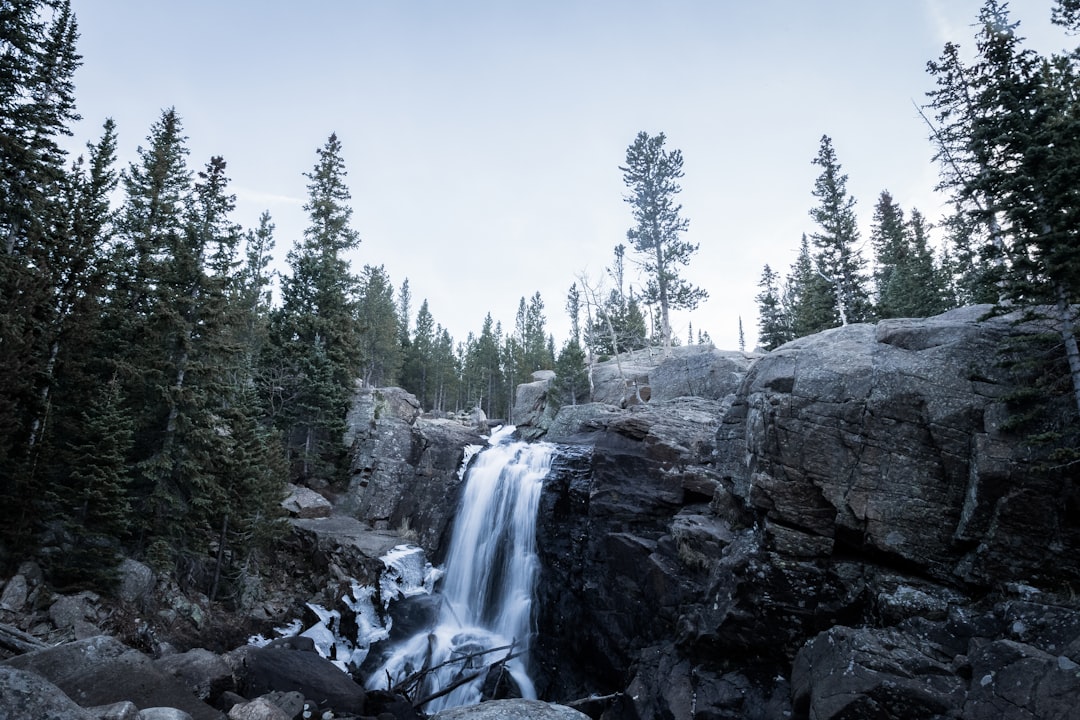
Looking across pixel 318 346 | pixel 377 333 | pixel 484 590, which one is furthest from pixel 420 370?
pixel 484 590

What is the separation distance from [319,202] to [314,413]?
14.8m

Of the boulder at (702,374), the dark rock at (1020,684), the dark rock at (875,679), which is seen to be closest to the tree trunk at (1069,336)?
the dark rock at (1020,684)

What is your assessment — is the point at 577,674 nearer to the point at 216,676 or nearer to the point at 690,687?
the point at 690,687

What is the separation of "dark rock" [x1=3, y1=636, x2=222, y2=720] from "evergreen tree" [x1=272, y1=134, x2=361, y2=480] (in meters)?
17.8

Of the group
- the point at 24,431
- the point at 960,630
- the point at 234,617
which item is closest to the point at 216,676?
the point at 234,617

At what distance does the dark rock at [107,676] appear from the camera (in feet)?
28.8

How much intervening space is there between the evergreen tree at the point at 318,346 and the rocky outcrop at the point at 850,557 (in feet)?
57.3

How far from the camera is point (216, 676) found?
1164 cm

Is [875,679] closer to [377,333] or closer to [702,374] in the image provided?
[702,374]

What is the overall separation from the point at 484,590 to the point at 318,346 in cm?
1657

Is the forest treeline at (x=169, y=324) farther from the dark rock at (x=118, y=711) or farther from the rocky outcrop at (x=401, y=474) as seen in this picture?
the dark rock at (x=118, y=711)

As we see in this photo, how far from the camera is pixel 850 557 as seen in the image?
40.5ft

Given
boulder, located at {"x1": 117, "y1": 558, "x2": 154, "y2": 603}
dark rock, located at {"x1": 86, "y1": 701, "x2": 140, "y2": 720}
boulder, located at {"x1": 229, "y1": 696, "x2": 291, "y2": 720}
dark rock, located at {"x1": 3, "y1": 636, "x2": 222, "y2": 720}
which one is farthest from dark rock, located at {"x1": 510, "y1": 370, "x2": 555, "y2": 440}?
dark rock, located at {"x1": 86, "y1": 701, "x2": 140, "y2": 720}

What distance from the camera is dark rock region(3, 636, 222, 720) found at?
879 centimetres
